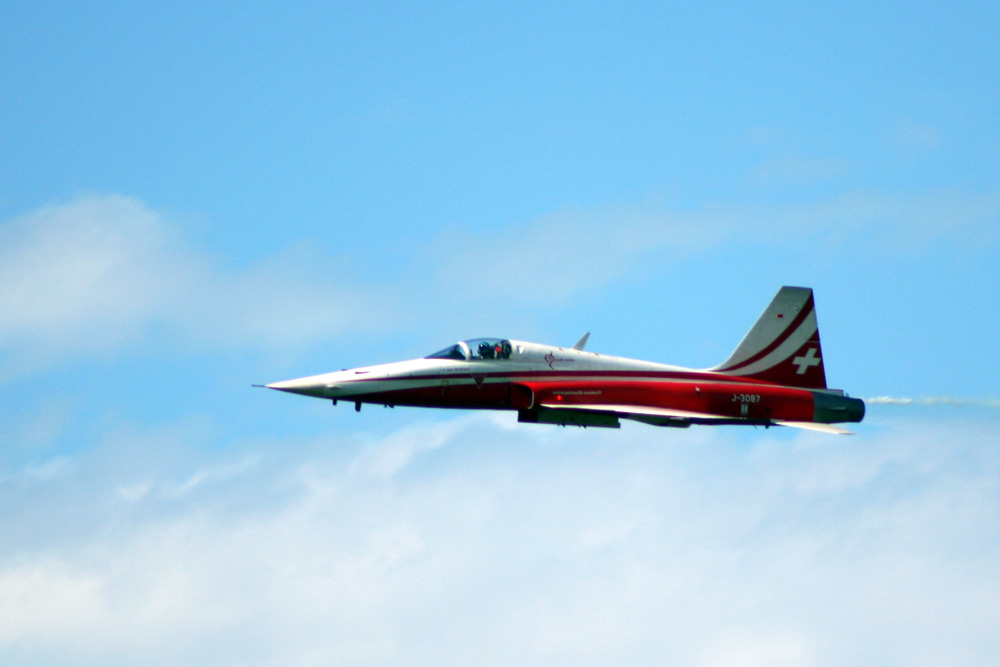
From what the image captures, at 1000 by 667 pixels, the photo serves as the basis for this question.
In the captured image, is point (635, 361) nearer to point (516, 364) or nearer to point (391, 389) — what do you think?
point (516, 364)

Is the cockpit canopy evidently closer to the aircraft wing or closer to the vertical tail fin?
the aircraft wing

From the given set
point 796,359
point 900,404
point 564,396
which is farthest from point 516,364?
point 900,404

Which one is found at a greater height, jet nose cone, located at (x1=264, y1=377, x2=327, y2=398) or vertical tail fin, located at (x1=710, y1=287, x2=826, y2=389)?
vertical tail fin, located at (x1=710, y1=287, x2=826, y2=389)

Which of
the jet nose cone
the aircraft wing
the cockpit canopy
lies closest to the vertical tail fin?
the aircraft wing

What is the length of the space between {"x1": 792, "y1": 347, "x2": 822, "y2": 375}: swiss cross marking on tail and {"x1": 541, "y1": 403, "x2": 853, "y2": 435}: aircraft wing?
2043mm

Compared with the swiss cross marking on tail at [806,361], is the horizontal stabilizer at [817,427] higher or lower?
lower

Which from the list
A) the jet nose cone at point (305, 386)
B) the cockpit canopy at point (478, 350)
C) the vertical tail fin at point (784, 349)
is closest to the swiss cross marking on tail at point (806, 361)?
the vertical tail fin at point (784, 349)

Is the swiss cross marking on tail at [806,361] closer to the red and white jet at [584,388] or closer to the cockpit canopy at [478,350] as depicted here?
the red and white jet at [584,388]

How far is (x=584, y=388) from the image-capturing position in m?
43.9

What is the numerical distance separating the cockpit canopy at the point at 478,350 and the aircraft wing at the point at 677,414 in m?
2.09

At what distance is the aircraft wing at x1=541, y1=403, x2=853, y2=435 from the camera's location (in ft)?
143

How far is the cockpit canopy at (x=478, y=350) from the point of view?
1725 inches

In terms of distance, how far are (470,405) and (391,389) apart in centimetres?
256

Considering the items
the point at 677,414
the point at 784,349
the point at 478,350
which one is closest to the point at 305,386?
the point at 478,350
